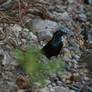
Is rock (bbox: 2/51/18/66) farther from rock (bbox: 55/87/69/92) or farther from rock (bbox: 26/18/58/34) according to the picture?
rock (bbox: 26/18/58/34)

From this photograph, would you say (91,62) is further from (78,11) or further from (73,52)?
(78,11)

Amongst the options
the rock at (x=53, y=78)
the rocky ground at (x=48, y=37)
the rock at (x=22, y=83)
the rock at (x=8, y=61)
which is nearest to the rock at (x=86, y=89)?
the rocky ground at (x=48, y=37)

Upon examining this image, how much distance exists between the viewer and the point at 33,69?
1.97 meters

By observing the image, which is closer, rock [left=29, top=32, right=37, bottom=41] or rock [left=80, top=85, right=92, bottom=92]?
rock [left=80, top=85, right=92, bottom=92]

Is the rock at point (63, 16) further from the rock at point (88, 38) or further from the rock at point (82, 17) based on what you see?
the rock at point (88, 38)

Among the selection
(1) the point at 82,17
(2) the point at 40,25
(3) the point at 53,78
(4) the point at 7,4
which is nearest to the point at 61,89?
(3) the point at 53,78

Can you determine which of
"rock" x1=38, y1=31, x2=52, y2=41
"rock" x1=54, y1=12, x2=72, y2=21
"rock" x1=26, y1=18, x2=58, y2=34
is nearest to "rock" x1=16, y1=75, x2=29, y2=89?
"rock" x1=38, y1=31, x2=52, y2=41

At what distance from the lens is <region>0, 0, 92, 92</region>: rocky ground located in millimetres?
2814

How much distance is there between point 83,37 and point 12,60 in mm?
1571

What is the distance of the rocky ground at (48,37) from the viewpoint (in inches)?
111

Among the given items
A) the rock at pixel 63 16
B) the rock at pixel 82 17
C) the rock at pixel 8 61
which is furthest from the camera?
the rock at pixel 82 17

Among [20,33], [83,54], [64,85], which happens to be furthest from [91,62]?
[20,33]

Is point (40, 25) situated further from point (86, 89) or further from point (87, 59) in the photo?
point (86, 89)

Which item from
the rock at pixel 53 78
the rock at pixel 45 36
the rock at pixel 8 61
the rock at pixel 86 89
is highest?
the rock at pixel 45 36
